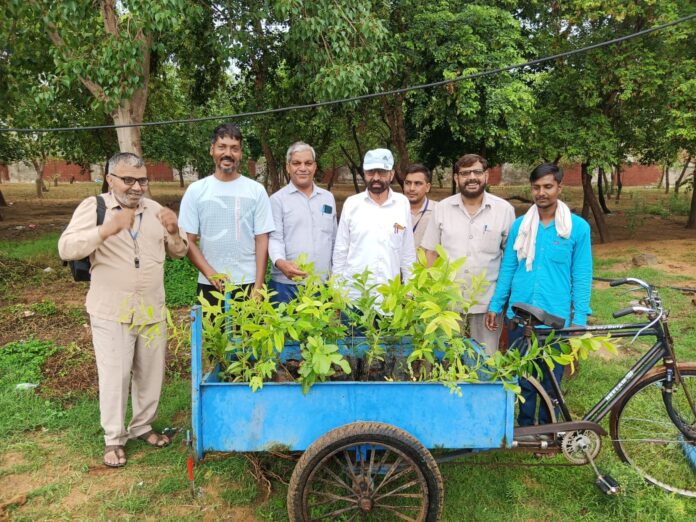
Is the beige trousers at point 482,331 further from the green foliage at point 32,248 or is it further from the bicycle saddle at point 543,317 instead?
the green foliage at point 32,248

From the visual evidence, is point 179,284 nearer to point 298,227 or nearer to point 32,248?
point 298,227

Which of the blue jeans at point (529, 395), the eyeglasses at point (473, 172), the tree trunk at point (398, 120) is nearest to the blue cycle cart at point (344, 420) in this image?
the blue jeans at point (529, 395)

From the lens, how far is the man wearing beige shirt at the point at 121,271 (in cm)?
271

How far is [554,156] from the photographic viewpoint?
33.2 ft

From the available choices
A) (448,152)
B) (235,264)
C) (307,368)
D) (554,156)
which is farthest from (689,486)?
(448,152)

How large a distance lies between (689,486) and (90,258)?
3.54 m

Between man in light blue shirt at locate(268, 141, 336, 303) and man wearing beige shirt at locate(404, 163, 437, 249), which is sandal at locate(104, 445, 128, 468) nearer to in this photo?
man in light blue shirt at locate(268, 141, 336, 303)

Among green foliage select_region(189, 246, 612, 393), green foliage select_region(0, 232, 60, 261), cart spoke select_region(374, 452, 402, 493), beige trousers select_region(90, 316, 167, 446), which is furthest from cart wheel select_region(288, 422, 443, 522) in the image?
green foliage select_region(0, 232, 60, 261)

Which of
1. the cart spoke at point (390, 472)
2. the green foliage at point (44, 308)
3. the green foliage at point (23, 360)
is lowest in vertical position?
the green foliage at point (23, 360)

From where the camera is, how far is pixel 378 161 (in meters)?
3.16

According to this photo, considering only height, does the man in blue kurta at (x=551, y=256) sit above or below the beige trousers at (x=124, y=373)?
above

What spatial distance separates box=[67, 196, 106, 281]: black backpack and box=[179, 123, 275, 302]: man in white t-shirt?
0.54m

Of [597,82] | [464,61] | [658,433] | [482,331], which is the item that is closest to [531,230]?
[482,331]

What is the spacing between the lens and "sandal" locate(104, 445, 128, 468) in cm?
300
